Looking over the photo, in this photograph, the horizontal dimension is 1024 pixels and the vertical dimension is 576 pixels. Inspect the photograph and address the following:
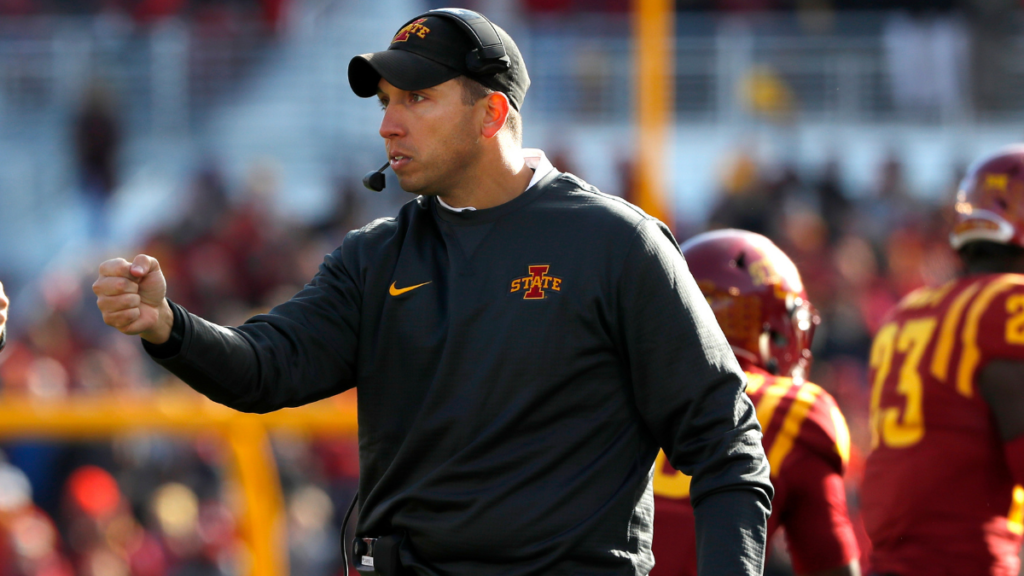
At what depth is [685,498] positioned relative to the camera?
11.0ft

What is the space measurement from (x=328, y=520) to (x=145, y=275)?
18.2ft

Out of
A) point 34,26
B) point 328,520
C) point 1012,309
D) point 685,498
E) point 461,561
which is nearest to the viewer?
point 461,561

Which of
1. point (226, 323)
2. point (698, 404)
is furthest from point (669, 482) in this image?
point (226, 323)

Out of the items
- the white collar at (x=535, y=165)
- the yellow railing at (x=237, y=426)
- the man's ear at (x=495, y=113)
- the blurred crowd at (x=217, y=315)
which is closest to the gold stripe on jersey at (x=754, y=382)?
the white collar at (x=535, y=165)

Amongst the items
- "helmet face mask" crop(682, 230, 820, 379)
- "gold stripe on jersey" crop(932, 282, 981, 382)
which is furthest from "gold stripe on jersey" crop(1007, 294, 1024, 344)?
"helmet face mask" crop(682, 230, 820, 379)

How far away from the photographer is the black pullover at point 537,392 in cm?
261

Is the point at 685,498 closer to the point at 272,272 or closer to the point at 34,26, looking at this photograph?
the point at 272,272

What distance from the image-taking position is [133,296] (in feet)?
8.03

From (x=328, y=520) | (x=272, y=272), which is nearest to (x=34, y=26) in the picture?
(x=272, y=272)

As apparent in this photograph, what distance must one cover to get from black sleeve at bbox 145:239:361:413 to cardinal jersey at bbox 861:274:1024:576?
1.83 meters

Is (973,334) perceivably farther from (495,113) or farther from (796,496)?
(495,113)

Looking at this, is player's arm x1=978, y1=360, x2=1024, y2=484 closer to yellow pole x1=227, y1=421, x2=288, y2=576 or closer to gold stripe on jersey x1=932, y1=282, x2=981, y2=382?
gold stripe on jersey x1=932, y1=282, x2=981, y2=382

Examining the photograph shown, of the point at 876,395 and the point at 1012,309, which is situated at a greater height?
the point at 1012,309

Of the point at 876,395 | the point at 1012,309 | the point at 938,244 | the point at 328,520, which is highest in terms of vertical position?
the point at 1012,309
